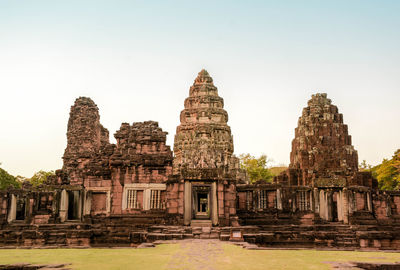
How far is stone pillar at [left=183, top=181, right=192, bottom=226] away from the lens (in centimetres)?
1725

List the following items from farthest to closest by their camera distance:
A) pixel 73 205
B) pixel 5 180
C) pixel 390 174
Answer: pixel 5 180 < pixel 390 174 < pixel 73 205

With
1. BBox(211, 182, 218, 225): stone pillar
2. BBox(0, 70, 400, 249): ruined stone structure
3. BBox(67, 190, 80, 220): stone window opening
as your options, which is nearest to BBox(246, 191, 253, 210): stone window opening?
BBox(0, 70, 400, 249): ruined stone structure

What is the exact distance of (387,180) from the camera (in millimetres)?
37531

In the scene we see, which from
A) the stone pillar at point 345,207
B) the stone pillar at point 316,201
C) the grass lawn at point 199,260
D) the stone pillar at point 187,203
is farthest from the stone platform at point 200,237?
the stone pillar at point 316,201

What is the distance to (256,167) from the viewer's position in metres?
57.5

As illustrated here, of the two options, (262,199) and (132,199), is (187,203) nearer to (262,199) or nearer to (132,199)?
(132,199)

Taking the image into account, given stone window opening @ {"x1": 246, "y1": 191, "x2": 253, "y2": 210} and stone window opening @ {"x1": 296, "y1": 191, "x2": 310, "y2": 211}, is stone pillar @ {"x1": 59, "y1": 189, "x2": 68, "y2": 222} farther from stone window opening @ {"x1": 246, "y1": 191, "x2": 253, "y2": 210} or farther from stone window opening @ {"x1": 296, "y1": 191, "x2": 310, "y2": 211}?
stone window opening @ {"x1": 296, "y1": 191, "x2": 310, "y2": 211}

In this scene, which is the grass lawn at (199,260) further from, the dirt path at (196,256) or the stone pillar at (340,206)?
the stone pillar at (340,206)

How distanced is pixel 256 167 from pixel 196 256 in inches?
1919

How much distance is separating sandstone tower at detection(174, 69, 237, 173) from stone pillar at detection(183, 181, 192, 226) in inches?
812

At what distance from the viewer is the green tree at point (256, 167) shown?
56.8 meters

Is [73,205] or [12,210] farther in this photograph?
[73,205]

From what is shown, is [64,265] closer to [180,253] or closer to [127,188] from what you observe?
[180,253]

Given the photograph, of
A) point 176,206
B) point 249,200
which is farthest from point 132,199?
point 249,200
